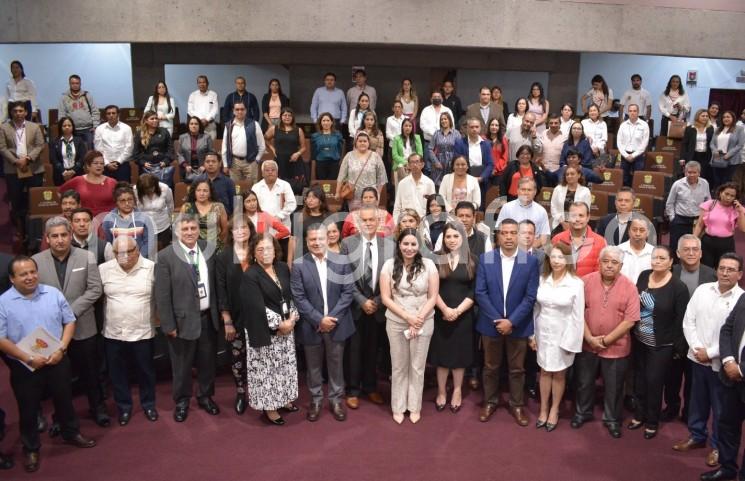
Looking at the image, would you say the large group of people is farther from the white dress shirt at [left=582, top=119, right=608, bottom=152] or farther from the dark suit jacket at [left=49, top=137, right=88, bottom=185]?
the white dress shirt at [left=582, top=119, right=608, bottom=152]

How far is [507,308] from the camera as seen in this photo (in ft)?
15.7

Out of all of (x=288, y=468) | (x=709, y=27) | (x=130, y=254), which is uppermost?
(x=709, y=27)

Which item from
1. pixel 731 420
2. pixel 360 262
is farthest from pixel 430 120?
pixel 731 420

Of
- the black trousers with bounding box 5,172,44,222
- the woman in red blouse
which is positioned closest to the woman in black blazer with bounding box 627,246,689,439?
the woman in red blouse

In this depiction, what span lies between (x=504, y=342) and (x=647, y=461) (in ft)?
3.99

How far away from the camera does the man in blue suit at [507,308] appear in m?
4.70

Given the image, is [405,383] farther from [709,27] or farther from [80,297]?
[709,27]

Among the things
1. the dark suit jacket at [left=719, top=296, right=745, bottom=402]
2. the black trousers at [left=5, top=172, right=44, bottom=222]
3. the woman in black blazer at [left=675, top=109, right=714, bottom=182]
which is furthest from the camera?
the woman in black blazer at [left=675, top=109, right=714, bottom=182]

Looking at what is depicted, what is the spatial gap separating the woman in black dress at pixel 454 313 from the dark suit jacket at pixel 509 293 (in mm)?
99

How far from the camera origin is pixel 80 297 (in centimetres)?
451

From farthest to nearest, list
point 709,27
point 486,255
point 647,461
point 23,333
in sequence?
point 709,27 → point 486,255 → point 647,461 → point 23,333

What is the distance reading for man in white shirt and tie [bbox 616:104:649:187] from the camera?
911 cm

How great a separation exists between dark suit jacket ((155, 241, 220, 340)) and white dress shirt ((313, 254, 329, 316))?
0.86 m

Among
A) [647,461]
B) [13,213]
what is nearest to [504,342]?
[647,461]
